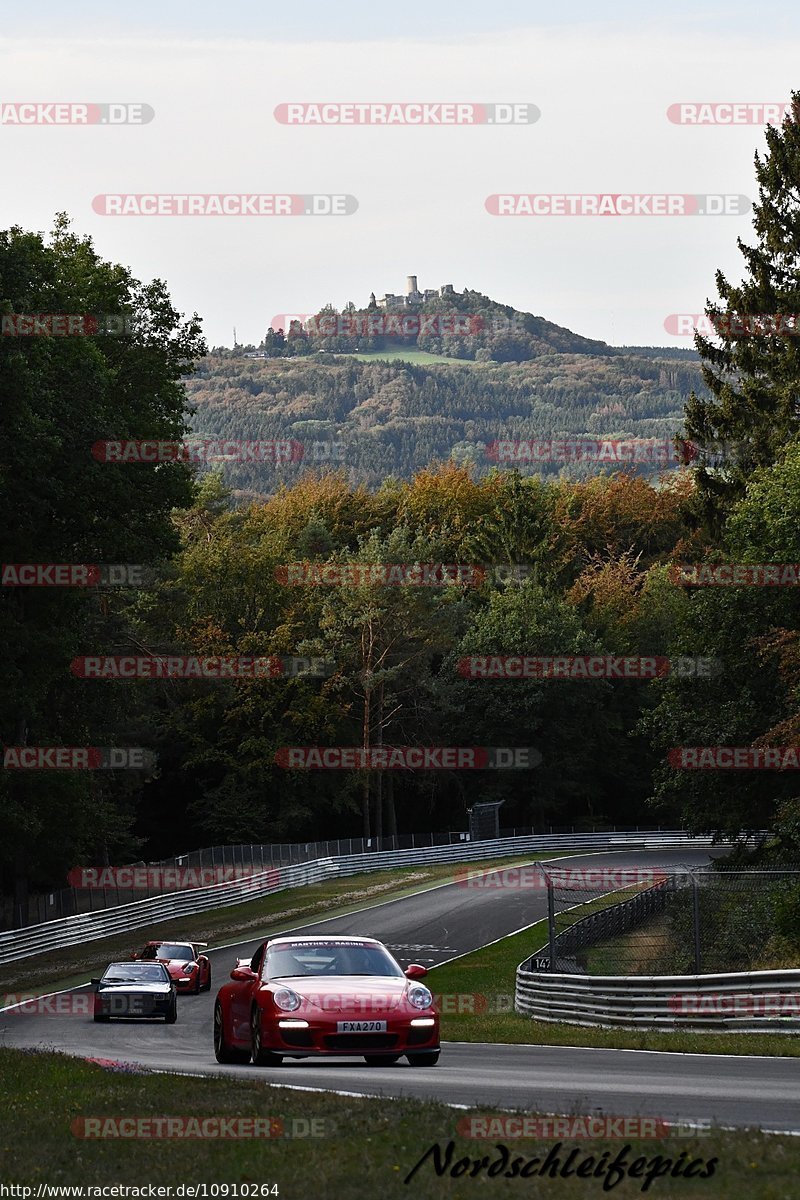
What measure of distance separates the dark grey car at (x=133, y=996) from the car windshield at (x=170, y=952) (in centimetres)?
732

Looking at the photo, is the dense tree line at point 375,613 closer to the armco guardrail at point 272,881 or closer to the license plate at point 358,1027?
the armco guardrail at point 272,881

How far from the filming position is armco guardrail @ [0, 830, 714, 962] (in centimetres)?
4472

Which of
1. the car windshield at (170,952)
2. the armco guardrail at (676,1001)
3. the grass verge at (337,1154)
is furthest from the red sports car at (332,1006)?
the car windshield at (170,952)

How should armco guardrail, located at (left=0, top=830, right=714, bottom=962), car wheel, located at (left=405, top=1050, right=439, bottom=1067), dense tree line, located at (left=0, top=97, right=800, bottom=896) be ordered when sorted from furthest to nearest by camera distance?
1. armco guardrail, located at (left=0, top=830, right=714, bottom=962)
2. dense tree line, located at (left=0, top=97, right=800, bottom=896)
3. car wheel, located at (left=405, top=1050, right=439, bottom=1067)

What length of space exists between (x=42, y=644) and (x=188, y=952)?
30.8 ft

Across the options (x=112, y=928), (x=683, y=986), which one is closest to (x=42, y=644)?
(x=112, y=928)

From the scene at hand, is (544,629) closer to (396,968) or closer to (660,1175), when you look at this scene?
(396,968)

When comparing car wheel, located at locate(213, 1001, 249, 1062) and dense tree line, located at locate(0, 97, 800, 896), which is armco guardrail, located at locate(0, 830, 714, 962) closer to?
dense tree line, located at locate(0, 97, 800, 896)

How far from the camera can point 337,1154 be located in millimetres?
8672

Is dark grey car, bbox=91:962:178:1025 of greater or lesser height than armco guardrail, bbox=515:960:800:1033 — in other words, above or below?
below

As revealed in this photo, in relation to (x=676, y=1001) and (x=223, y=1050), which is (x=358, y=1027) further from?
(x=676, y=1001)

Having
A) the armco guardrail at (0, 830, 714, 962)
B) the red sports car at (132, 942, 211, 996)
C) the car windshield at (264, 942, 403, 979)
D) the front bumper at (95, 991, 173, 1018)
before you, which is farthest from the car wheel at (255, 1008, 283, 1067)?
the armco guardrail at (0, 830, 714, 962)

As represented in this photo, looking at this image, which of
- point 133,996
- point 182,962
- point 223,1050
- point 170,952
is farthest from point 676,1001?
Result: point 170,952

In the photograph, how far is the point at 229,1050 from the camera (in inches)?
645
